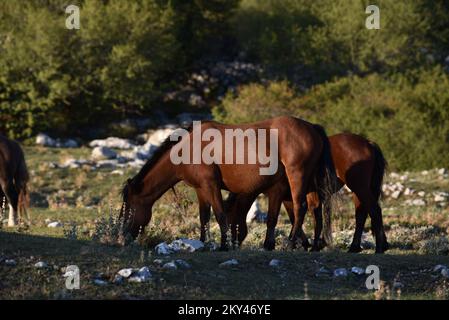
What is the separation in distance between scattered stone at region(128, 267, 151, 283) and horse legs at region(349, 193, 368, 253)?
5155mm

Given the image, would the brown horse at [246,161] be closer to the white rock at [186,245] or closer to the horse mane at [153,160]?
the horse mane at [153,160]

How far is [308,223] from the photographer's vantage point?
1839 centimetres

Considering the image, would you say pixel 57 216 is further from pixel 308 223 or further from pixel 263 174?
pixel 263 174

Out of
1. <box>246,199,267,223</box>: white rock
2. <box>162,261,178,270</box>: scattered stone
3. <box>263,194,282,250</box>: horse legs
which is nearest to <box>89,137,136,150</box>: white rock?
<box>246,199,267,223</box>: white rock

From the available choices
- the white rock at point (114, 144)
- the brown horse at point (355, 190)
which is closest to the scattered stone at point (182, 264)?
the brown horse at point (355, 190)

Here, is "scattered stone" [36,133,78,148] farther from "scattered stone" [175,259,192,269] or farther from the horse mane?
"scattered stone" [175,259,192,269]

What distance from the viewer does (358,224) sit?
14.1 metres

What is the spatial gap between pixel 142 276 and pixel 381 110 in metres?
29.6

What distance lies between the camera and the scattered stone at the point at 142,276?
9258mm

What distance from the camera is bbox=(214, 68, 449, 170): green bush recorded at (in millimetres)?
33625

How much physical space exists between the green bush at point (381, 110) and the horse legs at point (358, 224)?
63.1 ft

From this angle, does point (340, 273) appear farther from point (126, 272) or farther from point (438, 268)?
point (126, 272)

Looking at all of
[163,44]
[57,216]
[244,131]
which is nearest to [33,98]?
[163,44]
